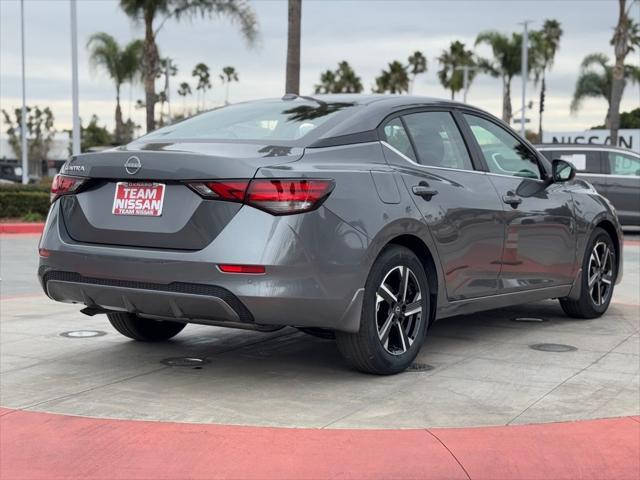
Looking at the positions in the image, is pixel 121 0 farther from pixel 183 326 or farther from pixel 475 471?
pixel 475 471

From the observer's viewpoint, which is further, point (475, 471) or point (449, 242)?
point (449, 242)

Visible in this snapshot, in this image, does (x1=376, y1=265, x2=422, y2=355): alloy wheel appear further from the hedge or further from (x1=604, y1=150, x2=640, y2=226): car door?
the hedge

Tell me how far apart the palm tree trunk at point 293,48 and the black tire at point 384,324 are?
53.5ft

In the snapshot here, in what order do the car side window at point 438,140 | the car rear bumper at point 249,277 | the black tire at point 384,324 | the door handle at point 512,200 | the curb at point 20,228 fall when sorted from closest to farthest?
the car rear bumper at point 249,277, the black tire at point 384,324, the car side window at point 438,140, the door handle at point 512,200, the curb at point 20,228

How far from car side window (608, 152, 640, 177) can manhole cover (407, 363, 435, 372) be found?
14.0 m

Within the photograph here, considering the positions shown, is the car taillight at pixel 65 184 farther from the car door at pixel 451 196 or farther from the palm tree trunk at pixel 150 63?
the palm tree trunk at pixel 150 63

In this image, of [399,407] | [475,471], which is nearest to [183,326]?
[399,407]

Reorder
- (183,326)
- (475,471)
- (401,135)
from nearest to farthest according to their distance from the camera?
(475,471) < (401,135) < (183,326)

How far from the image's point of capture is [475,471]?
13.0 feet

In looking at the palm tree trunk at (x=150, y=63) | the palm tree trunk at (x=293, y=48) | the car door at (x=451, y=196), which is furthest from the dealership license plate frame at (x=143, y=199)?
the palm tree trunk at (x=150, y=63)

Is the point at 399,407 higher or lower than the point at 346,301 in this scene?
lower

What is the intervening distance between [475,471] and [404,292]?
172cm

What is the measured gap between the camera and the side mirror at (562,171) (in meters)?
7.17

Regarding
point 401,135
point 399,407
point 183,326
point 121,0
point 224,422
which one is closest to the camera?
point 224,422
